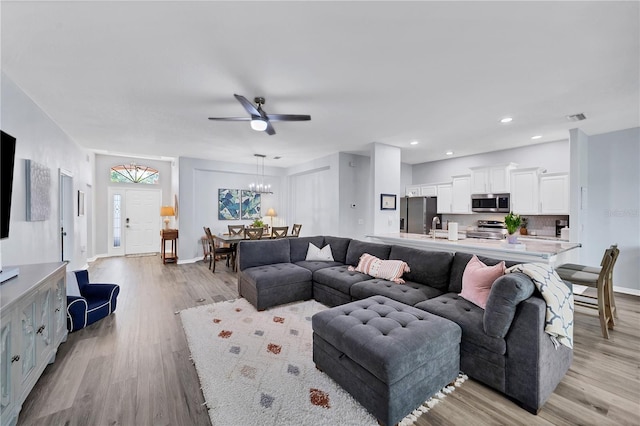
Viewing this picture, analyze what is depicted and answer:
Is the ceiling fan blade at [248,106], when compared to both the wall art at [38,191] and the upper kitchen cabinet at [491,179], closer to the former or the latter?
the wall art at [38,191]

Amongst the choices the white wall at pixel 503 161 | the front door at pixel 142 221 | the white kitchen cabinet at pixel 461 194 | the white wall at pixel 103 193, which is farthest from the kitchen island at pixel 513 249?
the white wall at pixel 103 193

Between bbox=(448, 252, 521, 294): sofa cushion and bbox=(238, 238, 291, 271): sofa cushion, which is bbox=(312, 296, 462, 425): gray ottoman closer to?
bbox=(448, 252, 521, 294): sofa cushion

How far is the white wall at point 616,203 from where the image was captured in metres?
4.28

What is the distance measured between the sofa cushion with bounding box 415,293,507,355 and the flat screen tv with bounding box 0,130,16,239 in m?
3.70

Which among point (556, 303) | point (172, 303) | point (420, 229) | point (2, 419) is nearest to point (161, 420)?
point (2, 419)

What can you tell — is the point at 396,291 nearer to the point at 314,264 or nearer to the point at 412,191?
the point at 314,264

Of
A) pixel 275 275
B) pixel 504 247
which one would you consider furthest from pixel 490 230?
pixel 275 275

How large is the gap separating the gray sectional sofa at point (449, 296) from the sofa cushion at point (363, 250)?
0.01 m

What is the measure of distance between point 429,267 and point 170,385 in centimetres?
270

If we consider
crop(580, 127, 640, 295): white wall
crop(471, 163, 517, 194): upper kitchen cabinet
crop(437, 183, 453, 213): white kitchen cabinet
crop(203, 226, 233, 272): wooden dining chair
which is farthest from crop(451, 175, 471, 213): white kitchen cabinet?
crop(203, 226, 233, 272): wooden dining chair

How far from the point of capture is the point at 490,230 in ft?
19.4

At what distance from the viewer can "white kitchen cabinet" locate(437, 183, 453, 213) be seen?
656 cm

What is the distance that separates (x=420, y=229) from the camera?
6.87 metres

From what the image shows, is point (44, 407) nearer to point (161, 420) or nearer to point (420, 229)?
point (161, 420)
